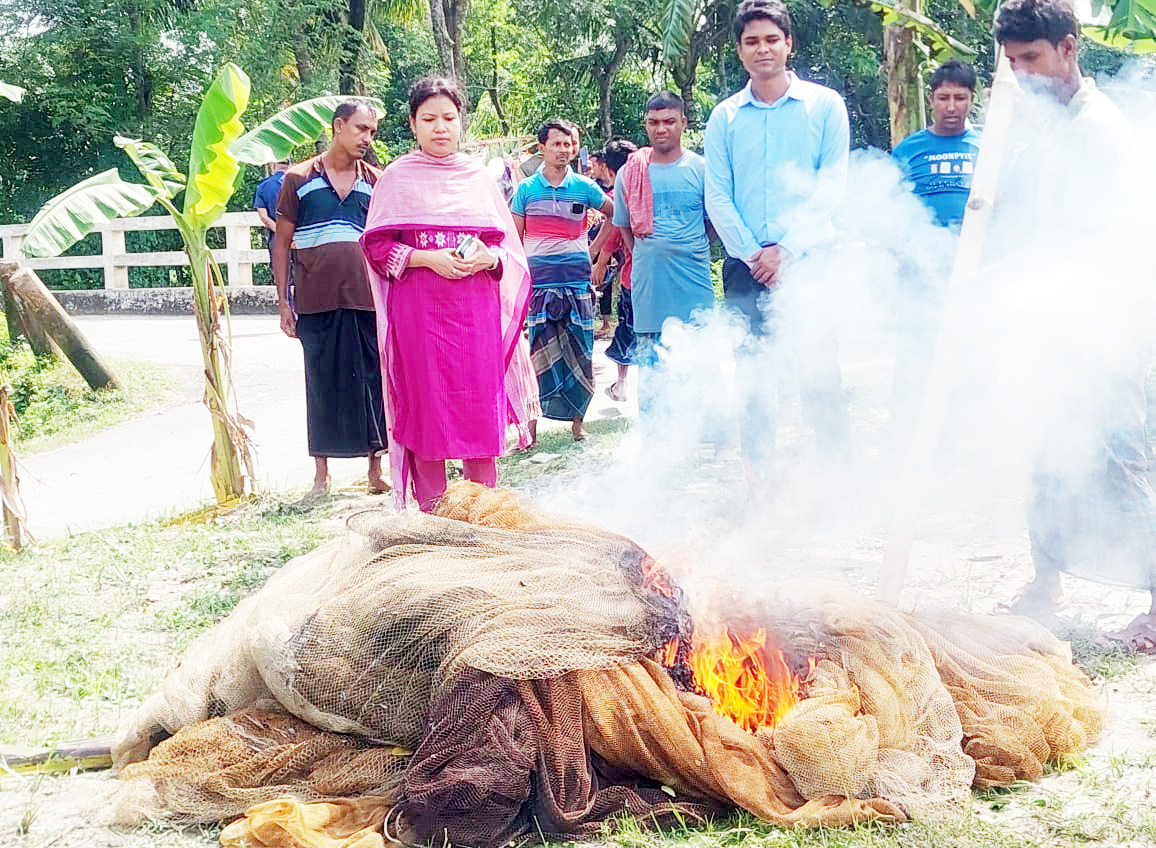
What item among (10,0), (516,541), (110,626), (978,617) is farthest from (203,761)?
(10,0)

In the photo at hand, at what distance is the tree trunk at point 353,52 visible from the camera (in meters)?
24.0

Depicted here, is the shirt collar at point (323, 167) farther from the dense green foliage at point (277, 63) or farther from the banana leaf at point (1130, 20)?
the dense green foliage at point (277, 63)

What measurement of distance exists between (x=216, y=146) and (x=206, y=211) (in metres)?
0.43

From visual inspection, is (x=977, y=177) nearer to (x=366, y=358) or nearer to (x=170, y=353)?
(x=366, y=358)

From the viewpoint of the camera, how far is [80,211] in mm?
6594

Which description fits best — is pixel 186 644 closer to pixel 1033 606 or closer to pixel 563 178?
pixel 1033 606

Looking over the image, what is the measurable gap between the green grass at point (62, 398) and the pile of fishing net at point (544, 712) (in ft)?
26.6

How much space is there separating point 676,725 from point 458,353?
2.85 metres

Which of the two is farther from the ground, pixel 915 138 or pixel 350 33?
pixel 350 33

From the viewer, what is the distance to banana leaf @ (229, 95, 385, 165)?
716cm

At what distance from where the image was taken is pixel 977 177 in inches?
154

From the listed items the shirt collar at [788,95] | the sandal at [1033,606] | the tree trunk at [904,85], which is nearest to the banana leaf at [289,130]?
the shirt collar at [788,95]

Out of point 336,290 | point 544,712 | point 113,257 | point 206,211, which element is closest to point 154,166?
point 206,211

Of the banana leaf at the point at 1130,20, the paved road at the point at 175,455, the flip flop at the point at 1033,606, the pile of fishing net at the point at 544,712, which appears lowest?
the paved road at the point at 175,455
